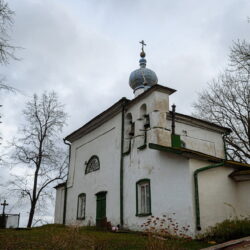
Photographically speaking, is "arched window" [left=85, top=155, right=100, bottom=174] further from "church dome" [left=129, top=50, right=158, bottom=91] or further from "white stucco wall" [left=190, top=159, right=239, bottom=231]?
"white stucco wall" [left=190, top=159, right=239, bottom=231]

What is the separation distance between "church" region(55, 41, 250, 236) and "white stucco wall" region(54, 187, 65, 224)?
0.07 meters

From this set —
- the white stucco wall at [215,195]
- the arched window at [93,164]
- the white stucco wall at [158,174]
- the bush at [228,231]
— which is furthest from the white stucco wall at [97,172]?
the bush at [228,231]

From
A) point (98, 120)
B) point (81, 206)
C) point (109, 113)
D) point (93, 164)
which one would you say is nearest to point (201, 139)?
point (109, 113)

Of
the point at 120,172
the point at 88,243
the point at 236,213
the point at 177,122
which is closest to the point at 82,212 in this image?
the point at 120,172

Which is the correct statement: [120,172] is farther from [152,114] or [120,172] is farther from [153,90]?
[153,90]

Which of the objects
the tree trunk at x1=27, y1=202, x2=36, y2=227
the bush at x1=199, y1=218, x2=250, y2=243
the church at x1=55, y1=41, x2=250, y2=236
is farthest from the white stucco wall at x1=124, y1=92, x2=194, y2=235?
the tree trunk at x1=27, y1=202, x2=36, y2=227

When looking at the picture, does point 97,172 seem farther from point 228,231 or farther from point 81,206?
point 228,231

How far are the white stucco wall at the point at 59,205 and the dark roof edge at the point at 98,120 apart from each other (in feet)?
11.1

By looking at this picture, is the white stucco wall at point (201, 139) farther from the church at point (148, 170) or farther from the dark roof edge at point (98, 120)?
the dark roof edge at point (98, 120)

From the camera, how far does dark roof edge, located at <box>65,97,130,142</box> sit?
51.3ft

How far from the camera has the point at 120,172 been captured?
14586 mm

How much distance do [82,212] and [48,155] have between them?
5.82 meters

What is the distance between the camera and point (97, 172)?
16.7 m

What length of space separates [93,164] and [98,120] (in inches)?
96.5
